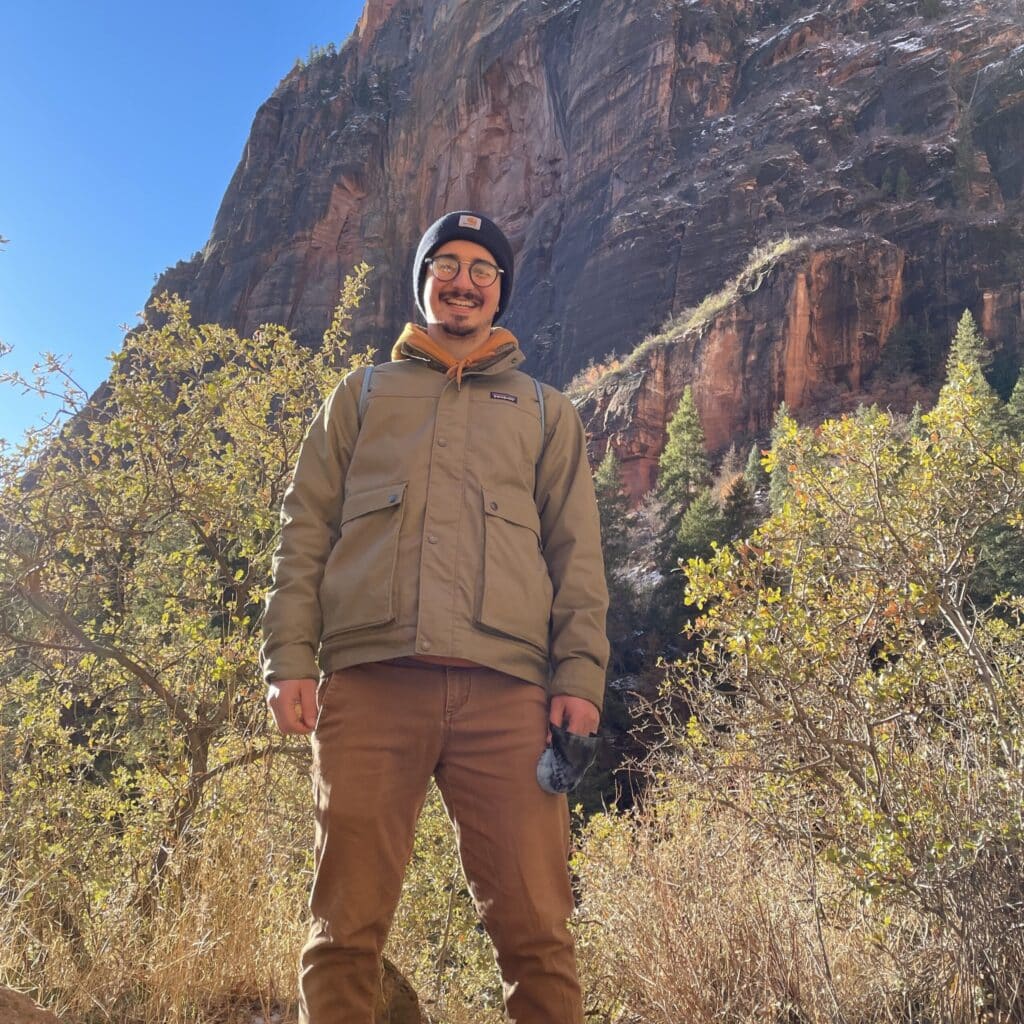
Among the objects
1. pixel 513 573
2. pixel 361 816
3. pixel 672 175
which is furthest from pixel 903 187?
pixel 361 816

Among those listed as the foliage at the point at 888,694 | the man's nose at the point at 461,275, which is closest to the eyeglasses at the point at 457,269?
the man's nose at the point at 461,275

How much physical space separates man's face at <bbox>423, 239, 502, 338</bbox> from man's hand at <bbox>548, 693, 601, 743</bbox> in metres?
1.02

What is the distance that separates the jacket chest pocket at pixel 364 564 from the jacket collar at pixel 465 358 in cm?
39

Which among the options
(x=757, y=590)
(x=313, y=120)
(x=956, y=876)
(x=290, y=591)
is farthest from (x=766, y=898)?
(x=313, y=120)

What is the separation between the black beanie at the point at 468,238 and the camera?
228 cm

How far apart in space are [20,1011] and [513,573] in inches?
54.1

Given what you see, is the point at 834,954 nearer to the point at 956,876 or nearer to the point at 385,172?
the point at 956,876

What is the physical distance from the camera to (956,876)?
7.72 ft

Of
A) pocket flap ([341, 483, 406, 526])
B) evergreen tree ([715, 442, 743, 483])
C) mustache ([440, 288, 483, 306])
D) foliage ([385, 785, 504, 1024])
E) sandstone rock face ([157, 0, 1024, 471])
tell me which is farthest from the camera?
sandstone rock face ([157, 0, 1024, 471])

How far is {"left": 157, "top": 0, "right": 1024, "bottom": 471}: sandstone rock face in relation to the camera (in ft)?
102

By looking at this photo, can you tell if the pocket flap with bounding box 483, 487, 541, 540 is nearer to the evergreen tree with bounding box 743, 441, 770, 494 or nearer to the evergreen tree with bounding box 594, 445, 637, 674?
the evergreen tree with bounding box 594, 445, 637, 674

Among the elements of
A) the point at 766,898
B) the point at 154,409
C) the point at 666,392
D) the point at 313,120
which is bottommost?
the point at 766,898

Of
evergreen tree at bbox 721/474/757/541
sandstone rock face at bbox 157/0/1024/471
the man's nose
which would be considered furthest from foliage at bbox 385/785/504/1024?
sandstone rock face at bbox 157/0/1024/471

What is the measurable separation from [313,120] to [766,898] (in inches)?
2761
